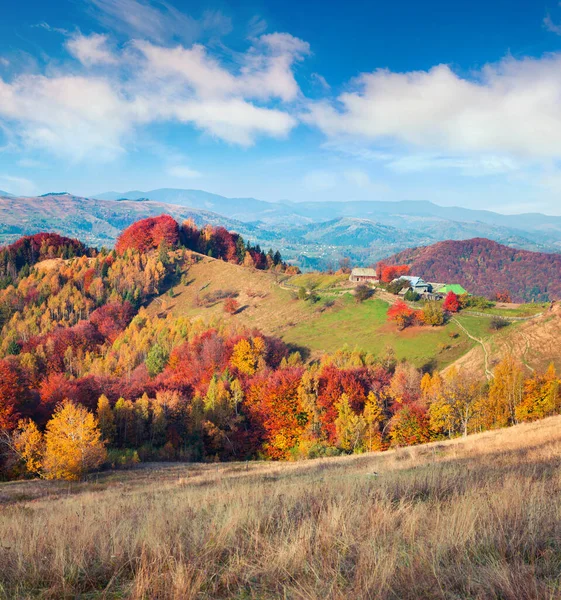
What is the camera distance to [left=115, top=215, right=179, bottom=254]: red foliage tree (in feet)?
501

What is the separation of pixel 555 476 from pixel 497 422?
147ft

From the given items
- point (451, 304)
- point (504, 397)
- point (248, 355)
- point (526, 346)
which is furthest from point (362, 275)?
point (504, 397)

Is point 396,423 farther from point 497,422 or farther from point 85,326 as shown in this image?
point 85,326

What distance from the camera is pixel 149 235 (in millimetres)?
157500

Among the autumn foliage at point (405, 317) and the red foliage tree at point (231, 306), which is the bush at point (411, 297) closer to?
the autumn foliage at point (405, 317)

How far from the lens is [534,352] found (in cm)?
5941

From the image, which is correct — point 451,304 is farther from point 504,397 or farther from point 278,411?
point 278,411

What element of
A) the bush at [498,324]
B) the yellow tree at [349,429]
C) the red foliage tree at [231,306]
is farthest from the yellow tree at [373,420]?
the red foliage tree at [231,306]

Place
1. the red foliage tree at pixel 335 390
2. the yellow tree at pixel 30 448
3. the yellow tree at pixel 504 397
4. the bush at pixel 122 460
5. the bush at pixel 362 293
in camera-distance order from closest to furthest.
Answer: the bush at pixel 122 460 < the yellow tree at pixel 30 448 < the yellow tree at pixel 504 397 < the red foliage tree at pixel 335 390 < the bush at pixel 362 293

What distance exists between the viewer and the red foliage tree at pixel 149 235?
153m

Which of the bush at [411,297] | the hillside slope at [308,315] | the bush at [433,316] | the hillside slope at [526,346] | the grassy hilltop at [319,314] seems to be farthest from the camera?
the bush at [411,297]

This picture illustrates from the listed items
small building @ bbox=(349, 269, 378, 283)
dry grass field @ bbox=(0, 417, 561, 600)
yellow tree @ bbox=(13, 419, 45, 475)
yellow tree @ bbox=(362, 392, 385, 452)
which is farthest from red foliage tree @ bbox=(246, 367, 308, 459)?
small building @ bbox=(349, 269, 378, 283)

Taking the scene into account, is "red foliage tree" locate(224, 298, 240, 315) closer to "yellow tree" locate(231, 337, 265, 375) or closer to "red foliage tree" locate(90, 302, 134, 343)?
"red foliage tree" locate(90, 302, 134, 343)

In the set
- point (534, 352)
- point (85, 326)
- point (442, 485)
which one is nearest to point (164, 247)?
point (85, 326)
